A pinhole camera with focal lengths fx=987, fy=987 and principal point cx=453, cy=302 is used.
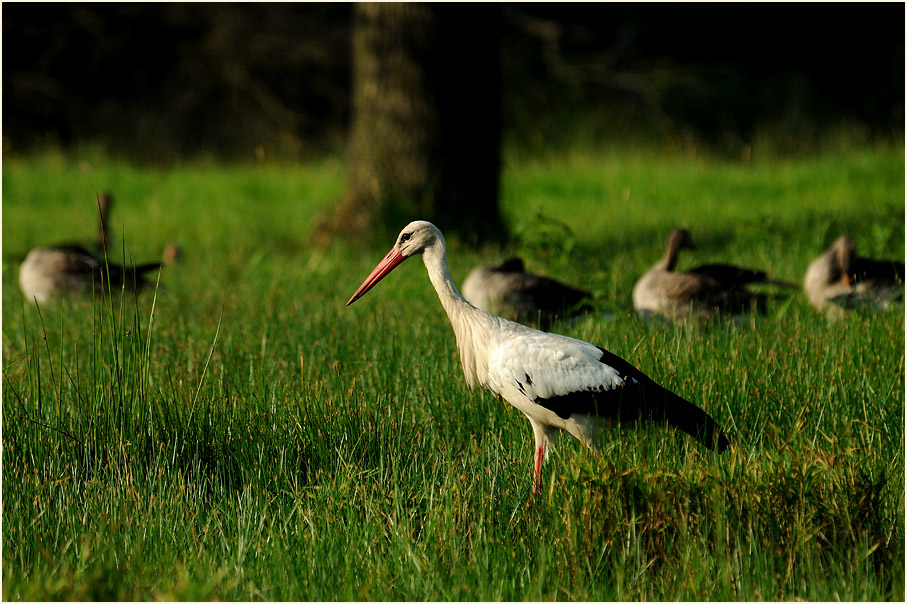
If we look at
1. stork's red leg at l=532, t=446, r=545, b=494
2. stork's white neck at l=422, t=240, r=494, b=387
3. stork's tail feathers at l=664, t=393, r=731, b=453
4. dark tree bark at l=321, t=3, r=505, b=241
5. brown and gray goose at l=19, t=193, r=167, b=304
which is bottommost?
stork's red leg at l=532, t=446, r=545, b=494

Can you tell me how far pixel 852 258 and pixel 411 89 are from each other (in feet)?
15.2

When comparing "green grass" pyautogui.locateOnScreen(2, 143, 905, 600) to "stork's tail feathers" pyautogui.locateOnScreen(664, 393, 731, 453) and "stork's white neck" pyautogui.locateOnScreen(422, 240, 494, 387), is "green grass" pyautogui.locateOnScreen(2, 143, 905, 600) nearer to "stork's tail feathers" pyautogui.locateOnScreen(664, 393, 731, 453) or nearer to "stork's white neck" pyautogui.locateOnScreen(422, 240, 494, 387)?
"stork's tail feathers" pyautogui.locateOnScreen(664, 393, 731, 453)

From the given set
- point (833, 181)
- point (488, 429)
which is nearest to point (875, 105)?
point (833, 181)

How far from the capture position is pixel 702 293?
21.7 ft

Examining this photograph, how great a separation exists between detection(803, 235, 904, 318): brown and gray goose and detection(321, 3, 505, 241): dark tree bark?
11.6 feet

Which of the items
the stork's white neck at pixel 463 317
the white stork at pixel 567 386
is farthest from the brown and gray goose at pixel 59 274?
the white stork at pixel 567 386

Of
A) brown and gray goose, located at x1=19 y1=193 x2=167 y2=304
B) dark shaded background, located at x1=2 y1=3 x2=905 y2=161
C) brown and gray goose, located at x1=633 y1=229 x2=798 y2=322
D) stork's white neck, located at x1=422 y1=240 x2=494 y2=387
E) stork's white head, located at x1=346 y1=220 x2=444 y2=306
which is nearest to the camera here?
stork's white neck, located at x1=422 y1=240 x2=494 y2=387

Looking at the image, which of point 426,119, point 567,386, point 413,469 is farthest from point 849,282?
point 426,119

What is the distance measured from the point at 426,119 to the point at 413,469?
19.9 ft

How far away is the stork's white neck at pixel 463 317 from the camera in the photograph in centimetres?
443

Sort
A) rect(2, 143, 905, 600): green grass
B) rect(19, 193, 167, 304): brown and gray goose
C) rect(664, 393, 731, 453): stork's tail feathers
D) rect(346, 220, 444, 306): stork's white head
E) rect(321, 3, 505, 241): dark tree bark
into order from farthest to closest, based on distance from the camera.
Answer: rect(321, 3, 505, 241): dark tree bark, rect(19, 193, 167, 304): brown and gray goose, rect(346, 220, 444, 306): stork's white head, rect(664, 393, 731, 453): stork's tail feathers, rect(2, 143, 905, 600): green grass

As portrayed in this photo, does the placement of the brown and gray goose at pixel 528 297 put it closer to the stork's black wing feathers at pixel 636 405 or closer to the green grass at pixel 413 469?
the green grass at pixel 413 469

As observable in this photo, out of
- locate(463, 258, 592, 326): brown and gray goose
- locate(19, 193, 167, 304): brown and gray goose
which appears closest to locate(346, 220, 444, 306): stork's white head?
locate(463, 258, 592, 326): brown and gray goose

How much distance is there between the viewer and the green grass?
11.0 feet
